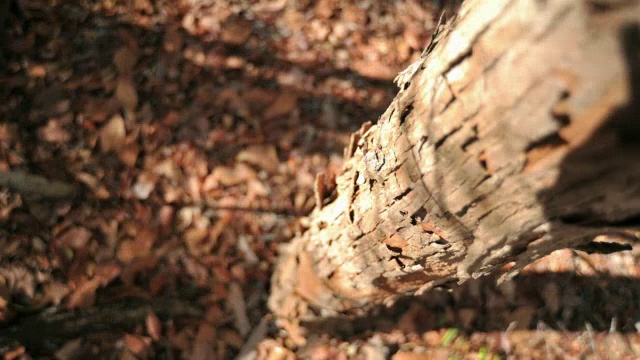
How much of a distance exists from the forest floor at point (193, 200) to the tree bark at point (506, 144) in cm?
83

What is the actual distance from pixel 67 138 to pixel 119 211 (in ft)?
1.23

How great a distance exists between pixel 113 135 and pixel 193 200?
421 mm

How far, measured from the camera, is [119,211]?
1.86 meters

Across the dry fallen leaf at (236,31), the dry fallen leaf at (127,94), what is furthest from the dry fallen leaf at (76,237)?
the dry fallen leaf at (236,31)

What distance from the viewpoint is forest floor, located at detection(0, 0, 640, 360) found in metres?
1.74

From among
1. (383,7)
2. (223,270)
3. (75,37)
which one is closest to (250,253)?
(223,270)

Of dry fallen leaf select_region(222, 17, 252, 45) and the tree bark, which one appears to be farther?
dry fallen leaf select_region(222, 17, 252, 45)

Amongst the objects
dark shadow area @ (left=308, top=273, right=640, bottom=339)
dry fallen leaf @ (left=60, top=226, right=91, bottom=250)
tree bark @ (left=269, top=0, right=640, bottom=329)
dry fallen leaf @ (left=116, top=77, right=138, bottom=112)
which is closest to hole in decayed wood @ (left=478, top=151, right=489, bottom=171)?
tree bark @ (left=269, top=0, right=640, bottom=329)

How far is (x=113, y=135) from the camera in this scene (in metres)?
1.95

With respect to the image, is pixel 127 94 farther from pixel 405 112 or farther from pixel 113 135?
pixel 405 112

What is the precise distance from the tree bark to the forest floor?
0.83 meters

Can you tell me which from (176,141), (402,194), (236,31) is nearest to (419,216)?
(402,194)

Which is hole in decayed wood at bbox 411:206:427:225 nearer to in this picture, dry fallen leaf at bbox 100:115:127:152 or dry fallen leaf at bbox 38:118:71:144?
dry fallen leaf at bbox 100:115:127:152

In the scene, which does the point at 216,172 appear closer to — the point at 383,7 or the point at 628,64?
the point at 383,7
